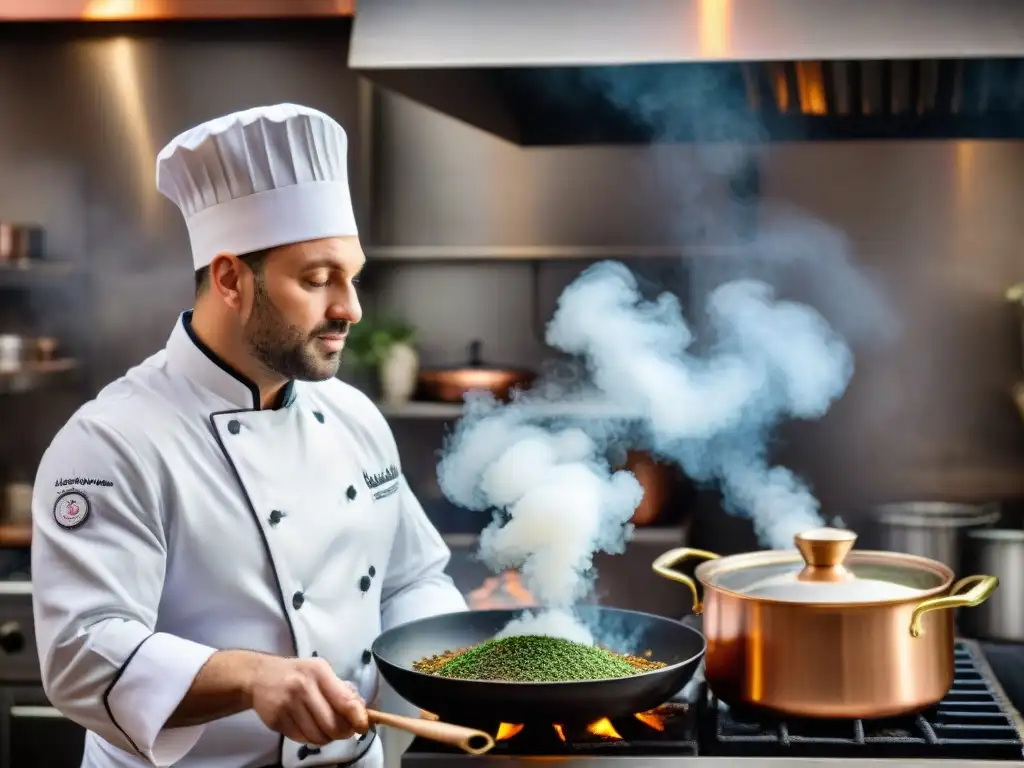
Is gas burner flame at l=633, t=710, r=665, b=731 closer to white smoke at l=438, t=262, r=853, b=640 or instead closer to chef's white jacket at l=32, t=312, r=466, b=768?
chef's white jacket at l=32, t=312, r=466, b=768

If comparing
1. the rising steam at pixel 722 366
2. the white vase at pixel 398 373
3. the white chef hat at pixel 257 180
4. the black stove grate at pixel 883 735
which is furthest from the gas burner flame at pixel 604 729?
the white vase at pixel 398 373

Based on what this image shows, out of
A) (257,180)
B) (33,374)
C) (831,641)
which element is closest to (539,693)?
(831,641)

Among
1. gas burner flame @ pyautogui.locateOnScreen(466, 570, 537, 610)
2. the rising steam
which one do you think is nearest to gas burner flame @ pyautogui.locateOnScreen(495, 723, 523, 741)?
gas burner flame @ pyautogui.locateOnScreen(466, 570, 537, 610)

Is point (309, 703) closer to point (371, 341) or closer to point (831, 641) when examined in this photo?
point (831, 641)

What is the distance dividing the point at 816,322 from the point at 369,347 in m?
1.32

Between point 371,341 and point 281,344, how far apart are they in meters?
1.84

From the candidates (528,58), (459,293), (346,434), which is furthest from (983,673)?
(459,293)

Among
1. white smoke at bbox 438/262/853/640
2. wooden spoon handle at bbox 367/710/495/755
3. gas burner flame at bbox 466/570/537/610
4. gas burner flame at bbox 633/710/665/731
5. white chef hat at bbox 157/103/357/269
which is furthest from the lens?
white smoke at bbox 438/262/853/640

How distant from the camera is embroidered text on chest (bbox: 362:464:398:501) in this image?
1786mm

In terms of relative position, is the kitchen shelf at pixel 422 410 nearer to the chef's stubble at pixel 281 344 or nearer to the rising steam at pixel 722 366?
the rising steam at pixel 722 366

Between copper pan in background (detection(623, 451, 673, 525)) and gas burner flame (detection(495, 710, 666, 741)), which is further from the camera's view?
copper pan in background (detection(623, 451, 673, 525))

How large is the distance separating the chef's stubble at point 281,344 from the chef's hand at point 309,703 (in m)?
0.42

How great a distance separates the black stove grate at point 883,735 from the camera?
1.39 metres

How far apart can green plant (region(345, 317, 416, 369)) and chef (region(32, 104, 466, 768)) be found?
160cm
